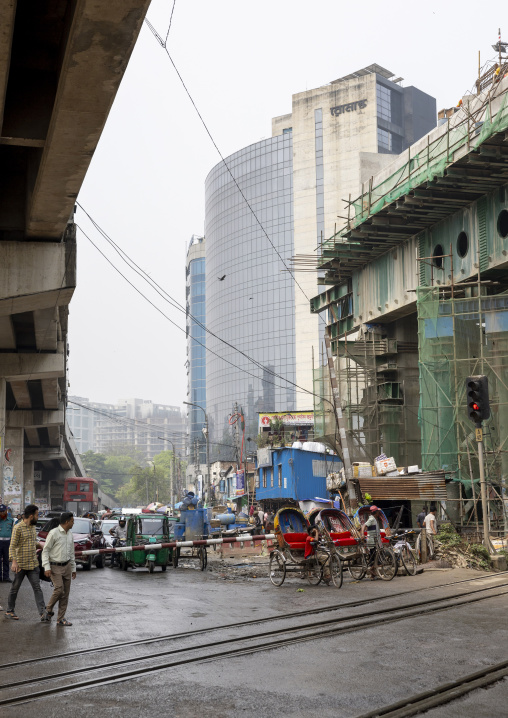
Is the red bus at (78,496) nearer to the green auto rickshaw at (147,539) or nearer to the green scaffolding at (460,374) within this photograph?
the green auto rickshaw at (147,539)

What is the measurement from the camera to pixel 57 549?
12.0 m

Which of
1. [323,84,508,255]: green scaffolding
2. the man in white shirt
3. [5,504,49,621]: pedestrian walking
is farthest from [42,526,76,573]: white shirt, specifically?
[323,84,508,255]: green scaffolding

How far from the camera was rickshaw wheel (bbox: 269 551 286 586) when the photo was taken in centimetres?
1766

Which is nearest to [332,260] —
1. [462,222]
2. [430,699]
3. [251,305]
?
[462,222]

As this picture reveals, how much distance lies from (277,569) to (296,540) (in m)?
0.83

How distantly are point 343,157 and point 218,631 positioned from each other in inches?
4315

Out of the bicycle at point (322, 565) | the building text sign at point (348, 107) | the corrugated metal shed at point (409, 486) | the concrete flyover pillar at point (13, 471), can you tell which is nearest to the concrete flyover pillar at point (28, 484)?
the concrete flyover pillar at point (13, 471)

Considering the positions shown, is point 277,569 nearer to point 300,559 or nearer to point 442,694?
point 300,559

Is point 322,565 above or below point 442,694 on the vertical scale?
below

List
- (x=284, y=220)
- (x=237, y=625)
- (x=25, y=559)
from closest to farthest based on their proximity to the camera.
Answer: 1. (x=237, y=625)
2. (x=25, y=559)
3. (x=284, y=220)

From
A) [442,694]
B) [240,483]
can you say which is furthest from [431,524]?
[240,483]

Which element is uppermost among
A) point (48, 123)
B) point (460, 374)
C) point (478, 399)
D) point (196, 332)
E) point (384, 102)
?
point (384, 102)

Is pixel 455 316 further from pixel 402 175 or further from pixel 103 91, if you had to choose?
pixel 103 91

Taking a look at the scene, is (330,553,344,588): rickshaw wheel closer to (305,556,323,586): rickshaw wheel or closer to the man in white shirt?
(305,556,323,586): rickshaw wheel
